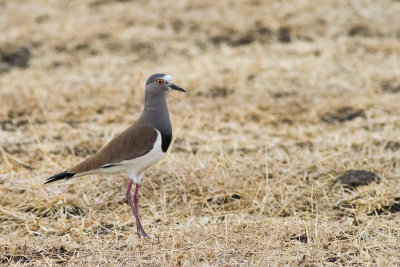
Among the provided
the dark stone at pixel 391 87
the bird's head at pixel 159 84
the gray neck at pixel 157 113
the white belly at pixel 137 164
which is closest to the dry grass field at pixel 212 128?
the dark stone at pixel 391 87

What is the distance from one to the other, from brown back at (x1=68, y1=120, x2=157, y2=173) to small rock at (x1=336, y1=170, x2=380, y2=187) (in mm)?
1686

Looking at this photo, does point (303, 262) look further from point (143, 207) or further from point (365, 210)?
point (143, 207)

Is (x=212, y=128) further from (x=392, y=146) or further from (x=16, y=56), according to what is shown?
(x=16, y=56)

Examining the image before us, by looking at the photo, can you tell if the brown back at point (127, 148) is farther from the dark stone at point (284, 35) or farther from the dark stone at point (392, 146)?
the dark stone at point (284, 35)

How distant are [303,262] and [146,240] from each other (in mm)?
938

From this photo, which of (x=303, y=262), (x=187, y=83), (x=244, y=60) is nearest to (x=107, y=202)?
(x=303, y=262)

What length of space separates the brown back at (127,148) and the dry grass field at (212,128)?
18.9 inches

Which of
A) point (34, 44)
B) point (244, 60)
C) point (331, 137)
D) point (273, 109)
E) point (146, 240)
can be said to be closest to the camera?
point (146, 240)

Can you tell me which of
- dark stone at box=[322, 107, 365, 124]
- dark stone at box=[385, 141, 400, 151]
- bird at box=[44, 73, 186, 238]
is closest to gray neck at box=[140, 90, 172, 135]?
bird at box=[44, 73, 186, 238]

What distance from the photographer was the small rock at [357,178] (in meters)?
4.64

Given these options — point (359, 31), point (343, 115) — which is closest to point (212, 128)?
point (343, 115)

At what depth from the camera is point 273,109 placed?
6.62 m

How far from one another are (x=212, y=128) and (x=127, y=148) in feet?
8.17

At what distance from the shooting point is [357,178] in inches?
183
